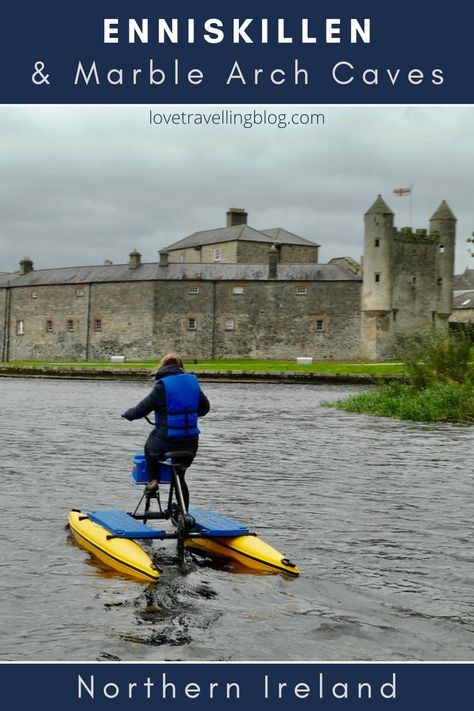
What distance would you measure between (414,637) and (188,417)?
3061mm

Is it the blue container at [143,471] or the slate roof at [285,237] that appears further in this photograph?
the slate roof at [285,237]

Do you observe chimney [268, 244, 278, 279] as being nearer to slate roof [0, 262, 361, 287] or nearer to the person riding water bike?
slate roof [0, 262, 361, 287]

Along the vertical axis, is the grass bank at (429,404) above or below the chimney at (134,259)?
below

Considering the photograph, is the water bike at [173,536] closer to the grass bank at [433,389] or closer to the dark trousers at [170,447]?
the dark trousers at [170,447]

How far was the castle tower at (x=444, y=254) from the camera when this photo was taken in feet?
211

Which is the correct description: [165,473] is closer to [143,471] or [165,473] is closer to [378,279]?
[143,471]

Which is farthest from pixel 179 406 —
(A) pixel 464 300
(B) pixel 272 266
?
(A) pixel 464 300

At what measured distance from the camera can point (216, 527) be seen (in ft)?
27.4

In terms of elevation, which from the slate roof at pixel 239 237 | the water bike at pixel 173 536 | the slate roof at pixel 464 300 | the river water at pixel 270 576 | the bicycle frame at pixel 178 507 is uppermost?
the slate roof at pixel 239 237

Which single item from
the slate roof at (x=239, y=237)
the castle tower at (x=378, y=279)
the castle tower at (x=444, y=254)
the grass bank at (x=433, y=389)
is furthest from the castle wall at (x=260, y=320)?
the grass bank at (x=433, y=389)

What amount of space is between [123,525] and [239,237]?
66884 mm

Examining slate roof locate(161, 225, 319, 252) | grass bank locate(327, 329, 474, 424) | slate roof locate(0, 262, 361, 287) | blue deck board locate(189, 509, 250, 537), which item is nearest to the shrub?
grass bank locate(327, 329, 474, 424)

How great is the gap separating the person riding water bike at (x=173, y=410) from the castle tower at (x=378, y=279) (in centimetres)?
5273

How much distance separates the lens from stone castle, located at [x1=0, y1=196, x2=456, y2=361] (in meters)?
61.4
